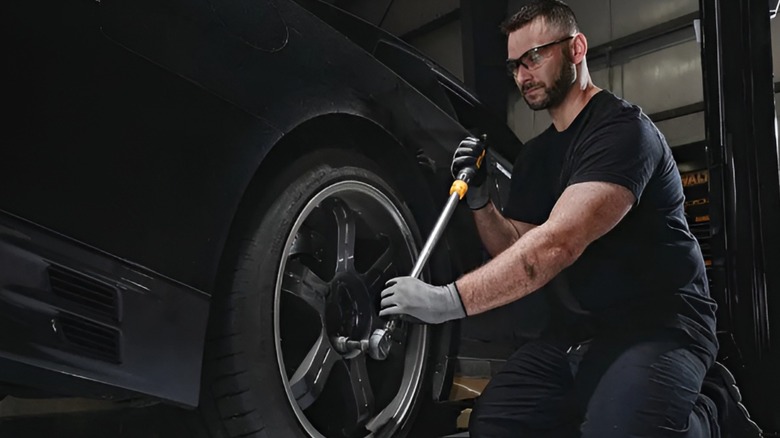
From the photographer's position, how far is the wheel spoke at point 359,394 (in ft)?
4.45

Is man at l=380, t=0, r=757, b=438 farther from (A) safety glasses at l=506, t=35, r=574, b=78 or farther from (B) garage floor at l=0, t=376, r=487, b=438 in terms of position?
(B) garage floor at l=0, t=376, r=487, b=438

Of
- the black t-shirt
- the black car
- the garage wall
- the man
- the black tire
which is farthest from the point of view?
the garage wall

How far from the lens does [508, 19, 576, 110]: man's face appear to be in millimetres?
1382

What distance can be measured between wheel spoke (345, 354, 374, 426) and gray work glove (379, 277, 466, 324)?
27 centimetres

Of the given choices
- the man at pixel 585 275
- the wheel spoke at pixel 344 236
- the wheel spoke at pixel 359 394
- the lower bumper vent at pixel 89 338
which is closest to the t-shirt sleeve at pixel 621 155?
the man at pixel 585 275

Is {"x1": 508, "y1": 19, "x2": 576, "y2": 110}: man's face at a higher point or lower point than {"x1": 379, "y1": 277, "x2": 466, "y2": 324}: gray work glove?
higher

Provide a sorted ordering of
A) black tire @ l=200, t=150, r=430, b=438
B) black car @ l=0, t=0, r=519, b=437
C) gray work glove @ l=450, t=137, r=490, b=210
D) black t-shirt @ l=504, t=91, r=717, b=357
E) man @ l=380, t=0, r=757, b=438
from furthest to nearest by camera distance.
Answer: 1. gray work glove @ l=450, t=137, r=490, b=210
2. black t-shirt @ l=504, t=91, r=717, b=357
3. man @ l=380, t=0, r=757, b=438
4. black tire @ l=200, t=150, r=430, b=438
5. black car @ l=0, t=0, r=519, b=437

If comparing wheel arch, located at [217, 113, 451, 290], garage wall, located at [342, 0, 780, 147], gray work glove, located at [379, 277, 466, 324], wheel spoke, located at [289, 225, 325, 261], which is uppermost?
garage wall, located at [342, 0, 780, 147]

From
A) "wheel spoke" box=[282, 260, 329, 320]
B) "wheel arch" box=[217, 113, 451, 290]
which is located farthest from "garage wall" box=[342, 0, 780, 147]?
"wheel spoke" box=[282, 260, 329, 320]

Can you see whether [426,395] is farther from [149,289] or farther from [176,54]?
[176,54]

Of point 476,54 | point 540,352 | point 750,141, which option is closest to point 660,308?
point 540,352

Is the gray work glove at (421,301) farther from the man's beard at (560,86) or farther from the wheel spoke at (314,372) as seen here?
the man's beard at (560,86)

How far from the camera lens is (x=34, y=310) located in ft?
2.66

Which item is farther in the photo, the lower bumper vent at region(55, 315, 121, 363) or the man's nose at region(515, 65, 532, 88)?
the man's nose at region(515, 65, 532, 88)
